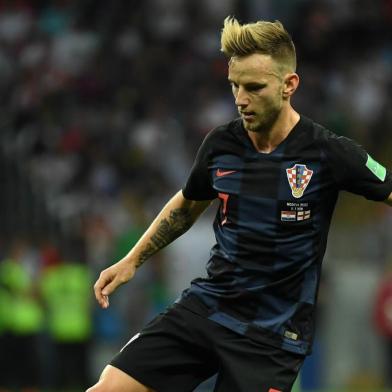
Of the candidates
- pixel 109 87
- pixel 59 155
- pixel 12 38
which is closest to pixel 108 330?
pixel 59 155

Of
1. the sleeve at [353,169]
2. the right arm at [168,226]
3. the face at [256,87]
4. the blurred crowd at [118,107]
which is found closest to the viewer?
the face at [256,87]

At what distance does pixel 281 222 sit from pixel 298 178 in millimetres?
196

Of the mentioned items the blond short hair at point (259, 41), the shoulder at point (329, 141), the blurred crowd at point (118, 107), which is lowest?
the blurred crowd at point (118, 107)

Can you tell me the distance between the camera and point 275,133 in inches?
188

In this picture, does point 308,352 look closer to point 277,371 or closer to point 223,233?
point 277,371

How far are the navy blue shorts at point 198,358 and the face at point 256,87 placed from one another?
2.90 feet

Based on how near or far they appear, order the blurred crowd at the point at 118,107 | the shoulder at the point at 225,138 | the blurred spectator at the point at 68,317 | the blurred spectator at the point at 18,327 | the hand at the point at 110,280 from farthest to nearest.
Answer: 1. the blurred crowd at the point at 118,107
2. the blurred spectator at the point at 68,317
3. the blurred spectator at the point at 18,327
4. the hand at the point at 110,280
5. the shoulder at the point at 225,138

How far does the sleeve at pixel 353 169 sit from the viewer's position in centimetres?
472

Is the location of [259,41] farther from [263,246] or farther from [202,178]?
[263,246]

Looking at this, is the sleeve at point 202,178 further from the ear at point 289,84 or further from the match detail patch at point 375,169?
the match detail patch at point 375,169

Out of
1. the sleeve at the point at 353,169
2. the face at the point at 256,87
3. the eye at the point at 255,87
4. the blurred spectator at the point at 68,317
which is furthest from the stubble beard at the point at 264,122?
the blurred spectator at the point at 68,317

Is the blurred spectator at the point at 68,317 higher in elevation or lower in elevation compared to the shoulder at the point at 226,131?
lower

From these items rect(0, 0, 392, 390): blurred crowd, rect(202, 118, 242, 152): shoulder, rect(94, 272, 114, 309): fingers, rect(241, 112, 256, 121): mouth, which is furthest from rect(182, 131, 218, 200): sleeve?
rect(0, 0, 392, 390): blurred crowd

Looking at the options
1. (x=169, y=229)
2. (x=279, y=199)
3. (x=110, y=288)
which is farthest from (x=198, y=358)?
(x=279, y=199)
